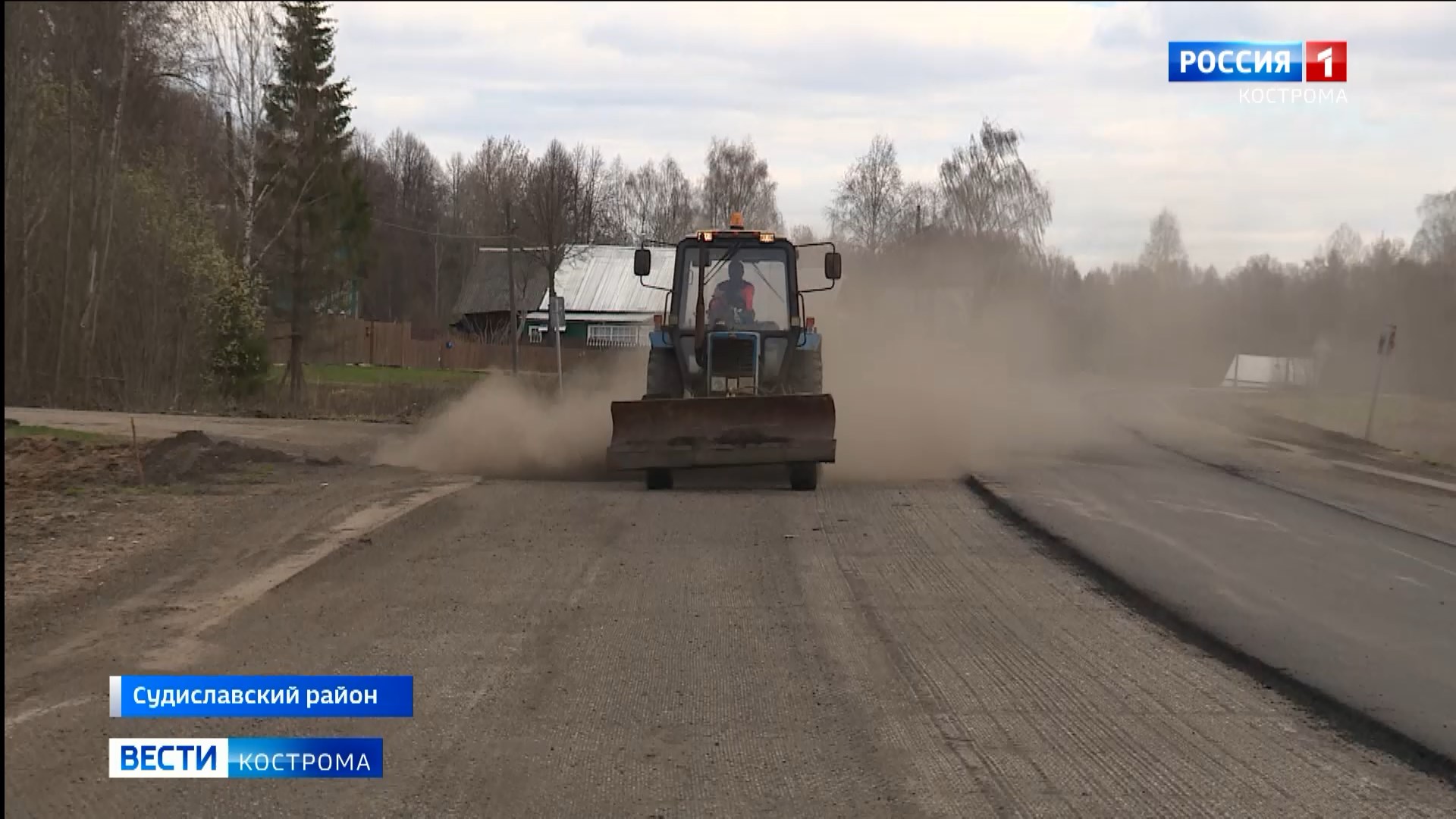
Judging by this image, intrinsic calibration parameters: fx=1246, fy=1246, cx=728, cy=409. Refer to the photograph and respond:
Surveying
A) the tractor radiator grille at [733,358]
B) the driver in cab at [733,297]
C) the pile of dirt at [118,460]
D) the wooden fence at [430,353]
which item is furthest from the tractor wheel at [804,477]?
the wooden fence at [430,353]

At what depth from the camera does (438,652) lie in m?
7.29

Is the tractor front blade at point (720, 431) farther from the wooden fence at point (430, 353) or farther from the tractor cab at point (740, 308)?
the wooden fence at point (430, 353)

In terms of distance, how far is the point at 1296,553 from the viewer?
11055 millimetres

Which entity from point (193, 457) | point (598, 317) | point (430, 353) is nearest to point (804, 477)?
point (193, 457)

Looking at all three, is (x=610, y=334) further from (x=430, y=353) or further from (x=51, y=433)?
(x=51, y=433)

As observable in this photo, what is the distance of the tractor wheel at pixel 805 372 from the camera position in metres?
15.5

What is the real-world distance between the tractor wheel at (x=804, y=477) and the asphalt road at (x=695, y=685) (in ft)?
10.2

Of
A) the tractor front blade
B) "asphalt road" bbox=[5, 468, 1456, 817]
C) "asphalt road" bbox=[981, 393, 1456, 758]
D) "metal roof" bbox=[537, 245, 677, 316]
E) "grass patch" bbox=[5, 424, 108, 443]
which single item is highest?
"metal roof" bbox=[537, 245, 677, 316]

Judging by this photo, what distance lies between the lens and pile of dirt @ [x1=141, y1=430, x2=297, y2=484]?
1417cm

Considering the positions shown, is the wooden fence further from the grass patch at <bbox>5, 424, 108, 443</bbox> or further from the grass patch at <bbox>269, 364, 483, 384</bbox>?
the grass patch at <bbox>5, 424, 108, 443</bbox>

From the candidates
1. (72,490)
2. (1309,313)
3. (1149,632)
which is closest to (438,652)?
(1149,632)

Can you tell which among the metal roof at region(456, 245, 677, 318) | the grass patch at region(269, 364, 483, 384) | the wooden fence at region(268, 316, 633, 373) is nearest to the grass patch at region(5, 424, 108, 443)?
the grass patch at region(269, 364, 483, 384)

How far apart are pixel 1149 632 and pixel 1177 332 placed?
5785 centimetres

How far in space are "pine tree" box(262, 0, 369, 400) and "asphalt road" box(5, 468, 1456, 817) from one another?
1122 inches
